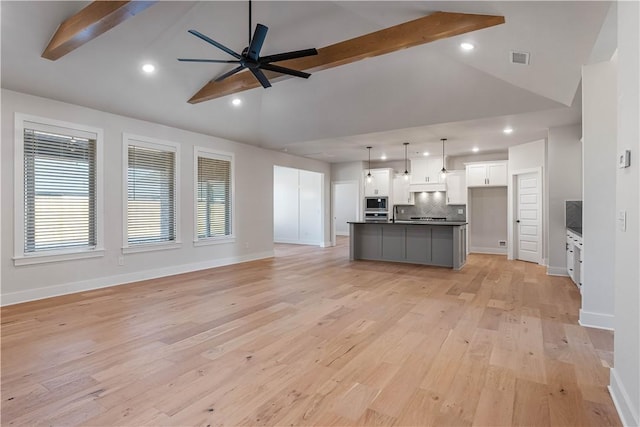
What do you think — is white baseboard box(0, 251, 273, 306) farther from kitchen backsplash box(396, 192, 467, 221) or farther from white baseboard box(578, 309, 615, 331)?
white baseboard box(578, 309, 615, 331)

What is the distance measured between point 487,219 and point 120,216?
27.6ft

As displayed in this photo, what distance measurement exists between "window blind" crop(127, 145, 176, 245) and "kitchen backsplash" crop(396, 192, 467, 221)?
6.43 m

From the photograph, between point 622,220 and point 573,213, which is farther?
point 573,213

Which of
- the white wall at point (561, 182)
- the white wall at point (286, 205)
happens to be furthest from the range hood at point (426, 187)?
the white wall at point (286, 205)

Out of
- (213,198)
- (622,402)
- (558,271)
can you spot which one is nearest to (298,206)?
(213,198)

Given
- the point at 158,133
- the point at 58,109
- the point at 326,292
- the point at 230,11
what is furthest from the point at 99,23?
the point at 326,292

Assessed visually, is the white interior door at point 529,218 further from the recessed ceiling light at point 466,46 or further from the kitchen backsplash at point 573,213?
the recessed ceiling light at point 466,46

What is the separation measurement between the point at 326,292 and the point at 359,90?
318cm

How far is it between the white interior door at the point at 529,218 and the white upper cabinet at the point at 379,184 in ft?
10.8

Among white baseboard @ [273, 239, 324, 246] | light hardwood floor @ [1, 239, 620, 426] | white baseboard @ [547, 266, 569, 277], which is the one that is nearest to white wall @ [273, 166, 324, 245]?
white baseboard @ [273, 239, 324, 246]

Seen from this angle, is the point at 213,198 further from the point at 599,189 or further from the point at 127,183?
the point at 599,189

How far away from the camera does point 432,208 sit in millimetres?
9438

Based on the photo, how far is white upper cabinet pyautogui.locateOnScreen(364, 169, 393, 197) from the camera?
9695mm

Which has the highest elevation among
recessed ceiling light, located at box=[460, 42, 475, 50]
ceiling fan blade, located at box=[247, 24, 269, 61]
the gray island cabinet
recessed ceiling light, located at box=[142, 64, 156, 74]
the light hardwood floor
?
recessed ceiling light, located at box=[142, 64, 156, 74]
